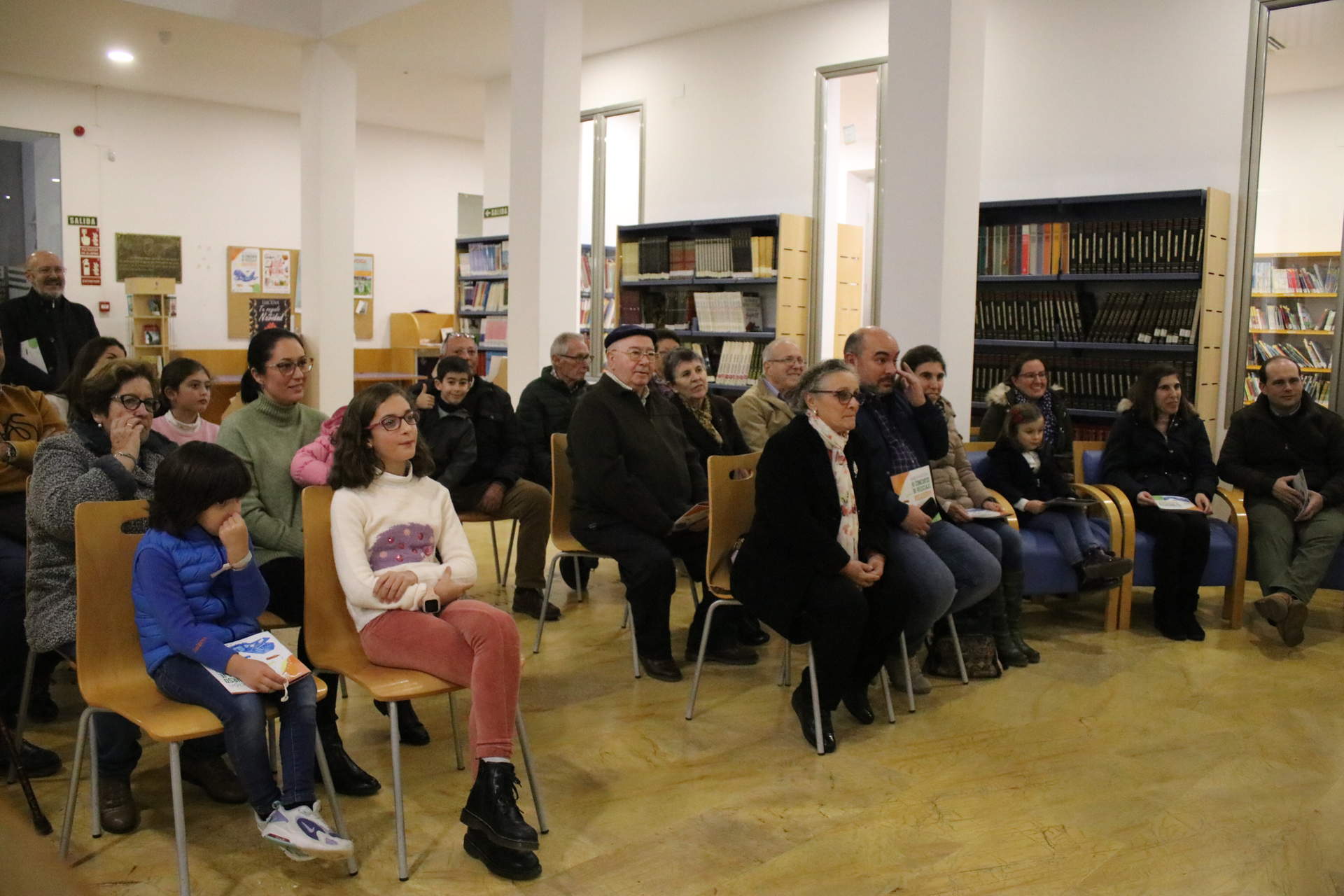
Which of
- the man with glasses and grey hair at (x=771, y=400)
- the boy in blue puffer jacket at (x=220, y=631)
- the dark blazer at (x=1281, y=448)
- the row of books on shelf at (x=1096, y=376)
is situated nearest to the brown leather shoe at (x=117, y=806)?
the boy in blue puffer jacket at (x=220, y=631)

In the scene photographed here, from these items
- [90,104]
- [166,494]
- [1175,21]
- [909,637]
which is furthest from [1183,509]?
[90,104]

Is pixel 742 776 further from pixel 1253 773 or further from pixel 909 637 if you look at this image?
pixel 1253 773

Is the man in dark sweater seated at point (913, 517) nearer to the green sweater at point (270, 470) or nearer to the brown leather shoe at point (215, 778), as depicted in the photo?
the green sweater at point (270, 470)

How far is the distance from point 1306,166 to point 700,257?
4.14m

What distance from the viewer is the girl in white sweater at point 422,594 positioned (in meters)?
2.87

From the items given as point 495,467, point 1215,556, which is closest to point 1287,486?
point 1215,556

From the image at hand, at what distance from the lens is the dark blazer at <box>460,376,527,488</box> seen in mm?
5492

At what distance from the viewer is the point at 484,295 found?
38.0 feet

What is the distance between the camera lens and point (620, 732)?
3855mm

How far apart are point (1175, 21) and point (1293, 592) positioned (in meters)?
3.64

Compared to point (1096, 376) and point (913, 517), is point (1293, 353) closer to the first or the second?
point (1096, 376)

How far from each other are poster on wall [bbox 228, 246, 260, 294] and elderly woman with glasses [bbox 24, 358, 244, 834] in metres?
10.5

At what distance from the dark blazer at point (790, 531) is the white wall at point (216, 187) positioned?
34.6ft

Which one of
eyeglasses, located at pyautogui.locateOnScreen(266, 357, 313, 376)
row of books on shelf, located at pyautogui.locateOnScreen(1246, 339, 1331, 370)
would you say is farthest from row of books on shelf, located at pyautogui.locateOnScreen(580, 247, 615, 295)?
eyeglasses, located at pyautogui.locateOnScreen(266, 357, 313, 376)
